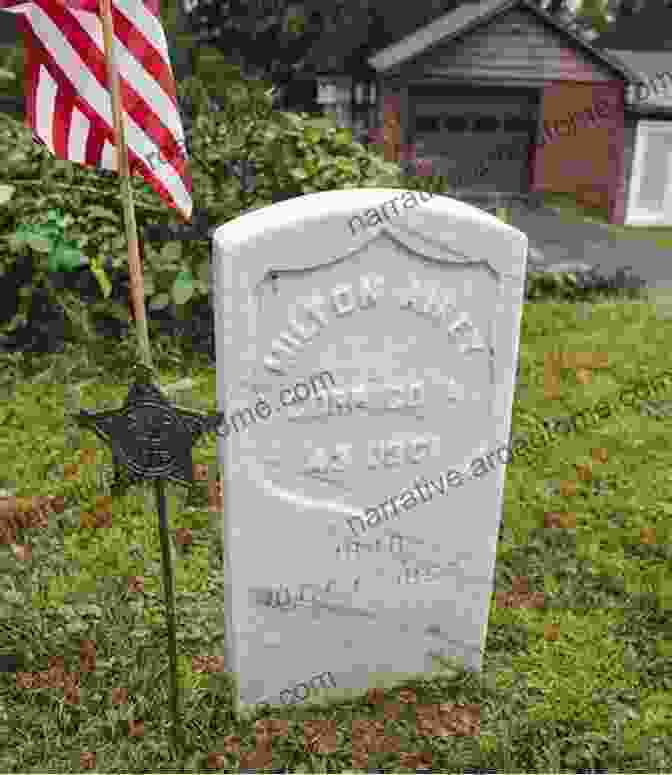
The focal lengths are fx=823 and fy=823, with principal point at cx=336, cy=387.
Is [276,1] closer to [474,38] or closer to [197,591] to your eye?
[474,38]

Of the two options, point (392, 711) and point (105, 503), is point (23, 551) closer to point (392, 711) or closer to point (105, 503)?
point (105, 503)

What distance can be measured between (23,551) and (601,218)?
13.1 metres

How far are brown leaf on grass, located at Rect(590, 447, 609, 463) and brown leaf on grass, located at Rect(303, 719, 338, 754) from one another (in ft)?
9.07

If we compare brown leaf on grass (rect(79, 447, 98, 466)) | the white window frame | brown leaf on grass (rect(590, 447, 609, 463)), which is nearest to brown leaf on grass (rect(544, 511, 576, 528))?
brown leaf on grass (rect(590, 447, 609, 463))

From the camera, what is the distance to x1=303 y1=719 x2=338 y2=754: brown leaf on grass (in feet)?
9.78

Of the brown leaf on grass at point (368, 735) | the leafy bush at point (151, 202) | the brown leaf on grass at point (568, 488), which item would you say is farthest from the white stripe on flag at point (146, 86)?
the leafy bush at point (151, 202)

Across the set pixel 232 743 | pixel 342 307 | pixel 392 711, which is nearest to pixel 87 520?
pixel 232 743

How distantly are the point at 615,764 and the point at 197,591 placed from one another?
6.22 feet

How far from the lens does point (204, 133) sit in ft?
22.1

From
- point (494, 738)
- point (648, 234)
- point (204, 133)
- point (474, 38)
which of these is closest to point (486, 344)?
point (494, 738)

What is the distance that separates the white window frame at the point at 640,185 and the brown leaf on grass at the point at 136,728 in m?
13.4

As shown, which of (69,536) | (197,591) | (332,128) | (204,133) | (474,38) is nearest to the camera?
(197,591)

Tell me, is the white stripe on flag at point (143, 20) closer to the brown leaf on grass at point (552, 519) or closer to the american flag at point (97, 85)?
the american flag at point (97, 85)

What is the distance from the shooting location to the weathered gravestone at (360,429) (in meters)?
2.60
